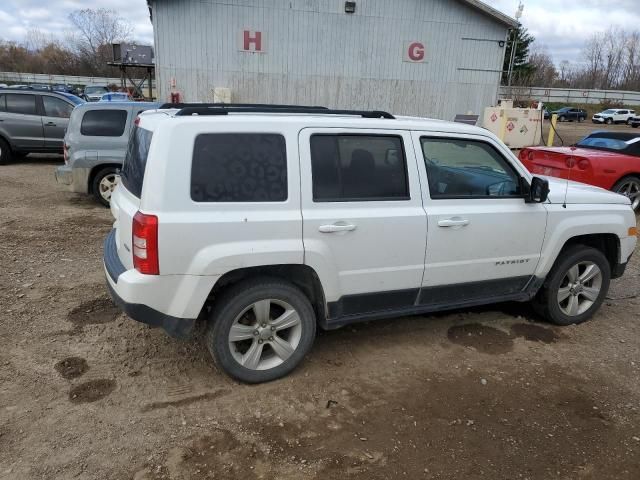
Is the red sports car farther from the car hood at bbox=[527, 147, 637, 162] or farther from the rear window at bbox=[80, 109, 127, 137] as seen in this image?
the rear window at bbox=[80, 109, 127, 137]

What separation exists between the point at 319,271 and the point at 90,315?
7.67ft

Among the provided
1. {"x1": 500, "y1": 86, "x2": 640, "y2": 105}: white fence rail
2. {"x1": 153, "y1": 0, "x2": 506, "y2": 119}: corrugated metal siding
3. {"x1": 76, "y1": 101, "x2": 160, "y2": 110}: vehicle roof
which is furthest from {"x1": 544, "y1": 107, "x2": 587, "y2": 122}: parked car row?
{"x1": 76, "y1": 101, "x2": 160, "y2": 110}: vehicle roof

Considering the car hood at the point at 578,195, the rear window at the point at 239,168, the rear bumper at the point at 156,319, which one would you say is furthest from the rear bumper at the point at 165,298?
the car hood at the point at 578,195

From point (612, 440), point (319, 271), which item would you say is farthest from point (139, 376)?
point (612, 440)

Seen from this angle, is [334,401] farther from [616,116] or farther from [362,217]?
[616,116]

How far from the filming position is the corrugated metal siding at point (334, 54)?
16156mm

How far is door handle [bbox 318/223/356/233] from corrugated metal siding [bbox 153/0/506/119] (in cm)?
1449

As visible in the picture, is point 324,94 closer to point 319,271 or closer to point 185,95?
point 185,95

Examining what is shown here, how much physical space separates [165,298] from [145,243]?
38 centimetres

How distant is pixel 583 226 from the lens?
4457 millimetres

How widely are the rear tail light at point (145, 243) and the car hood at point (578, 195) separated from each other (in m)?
3.16

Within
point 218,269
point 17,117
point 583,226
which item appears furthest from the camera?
point 17,117

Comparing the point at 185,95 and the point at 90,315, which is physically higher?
the point at 185,95

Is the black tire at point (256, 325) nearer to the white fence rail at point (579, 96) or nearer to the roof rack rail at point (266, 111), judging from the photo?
the roof rack rail at point (266, 111)
